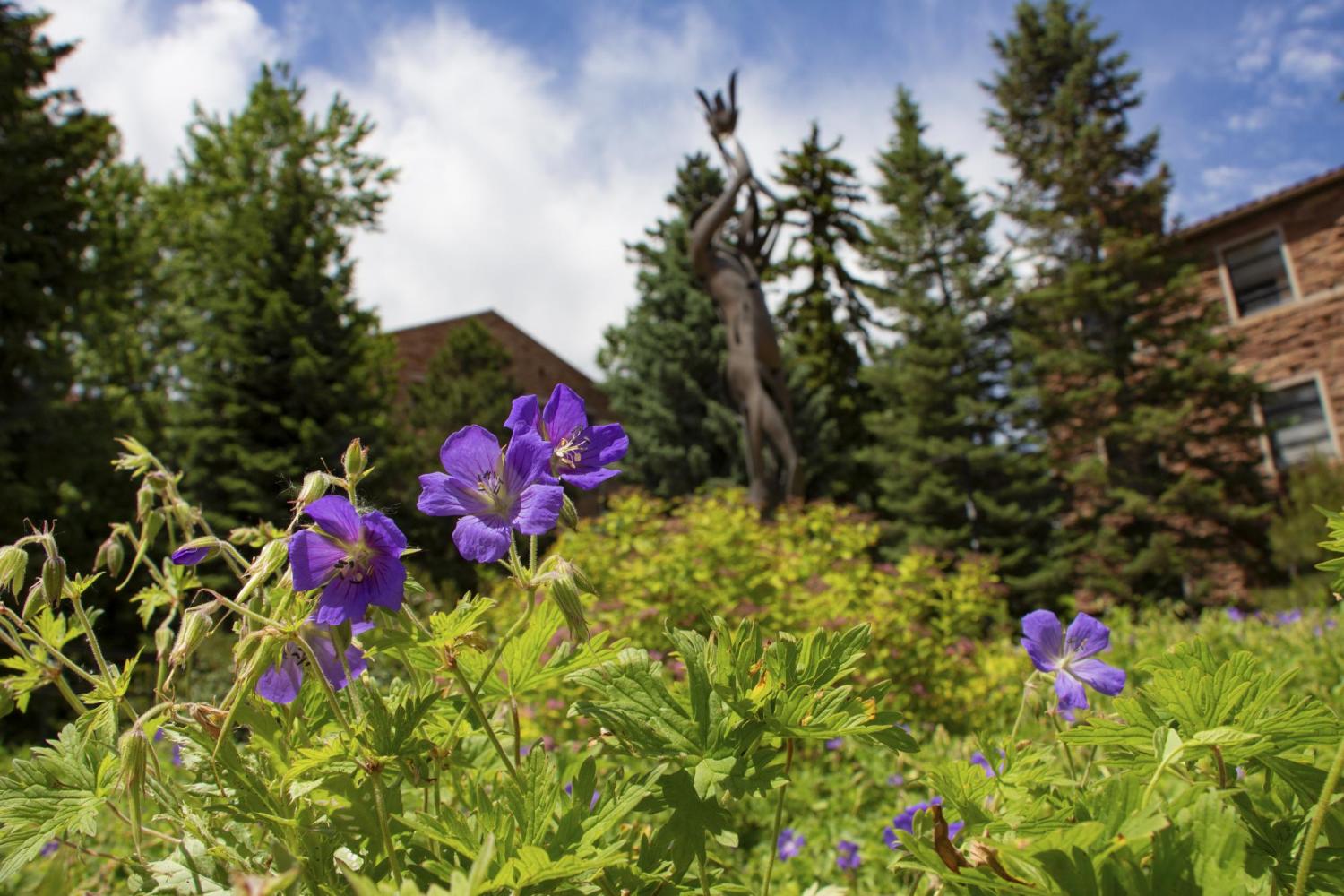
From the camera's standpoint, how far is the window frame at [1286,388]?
11.7 m

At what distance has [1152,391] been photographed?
1182 centimetres

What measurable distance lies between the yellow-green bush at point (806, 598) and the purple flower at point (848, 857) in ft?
4.80

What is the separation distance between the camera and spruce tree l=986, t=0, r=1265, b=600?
11.2m

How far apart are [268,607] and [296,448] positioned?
11850 millimetres

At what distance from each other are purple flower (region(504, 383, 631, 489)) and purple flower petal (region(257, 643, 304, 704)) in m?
0.29

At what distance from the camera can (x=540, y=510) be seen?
0.64 m

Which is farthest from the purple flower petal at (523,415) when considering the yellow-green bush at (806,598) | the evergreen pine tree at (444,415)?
the evergreen pine tree at (444,415)

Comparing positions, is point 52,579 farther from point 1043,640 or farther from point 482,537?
point 1043,640

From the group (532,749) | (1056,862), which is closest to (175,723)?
(532,749)

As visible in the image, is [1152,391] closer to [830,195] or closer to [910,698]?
[830,195]

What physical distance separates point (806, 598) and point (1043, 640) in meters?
3.55

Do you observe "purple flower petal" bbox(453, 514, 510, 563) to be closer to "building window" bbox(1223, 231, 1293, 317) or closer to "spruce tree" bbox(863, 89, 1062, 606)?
"spruce tree" bbox(863, 89, 1062, 606)

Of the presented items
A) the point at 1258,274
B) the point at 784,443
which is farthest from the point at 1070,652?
the point at 1258,274

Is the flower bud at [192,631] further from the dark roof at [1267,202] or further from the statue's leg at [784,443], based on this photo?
the dark roof at [1267,202]
